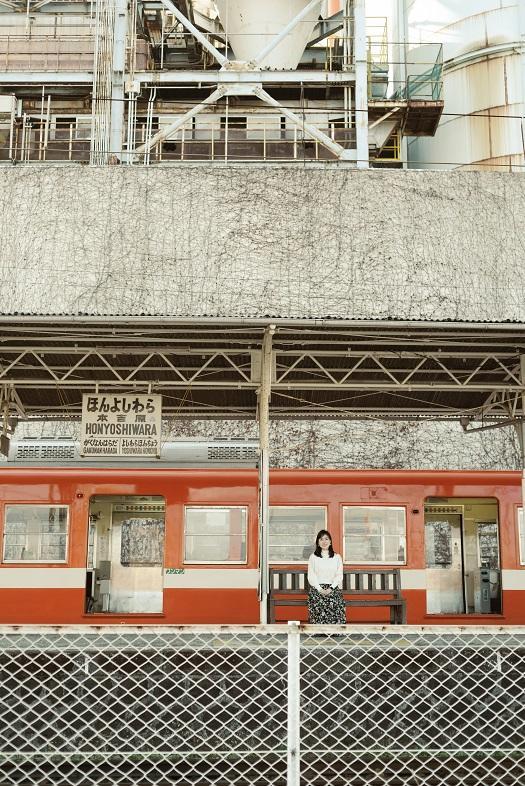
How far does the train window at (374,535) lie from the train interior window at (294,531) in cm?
48

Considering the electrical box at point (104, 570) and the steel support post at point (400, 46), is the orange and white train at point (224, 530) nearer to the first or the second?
the electrical box at point (104, 570)

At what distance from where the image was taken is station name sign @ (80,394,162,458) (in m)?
11.0

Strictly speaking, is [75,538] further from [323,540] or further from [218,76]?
[218,76]

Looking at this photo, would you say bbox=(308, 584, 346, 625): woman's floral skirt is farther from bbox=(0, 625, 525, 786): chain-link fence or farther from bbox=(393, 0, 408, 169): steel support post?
bbox=(393, 0, 408, 169): steel support post

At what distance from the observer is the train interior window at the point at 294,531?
44.1 ft

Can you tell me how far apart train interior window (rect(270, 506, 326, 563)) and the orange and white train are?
0.05ft

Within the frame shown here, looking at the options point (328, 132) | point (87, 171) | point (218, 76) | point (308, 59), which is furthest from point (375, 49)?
point (87, 171)

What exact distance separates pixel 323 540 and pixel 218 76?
1467cm

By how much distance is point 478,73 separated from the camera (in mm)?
22969

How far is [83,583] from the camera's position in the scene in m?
13.1

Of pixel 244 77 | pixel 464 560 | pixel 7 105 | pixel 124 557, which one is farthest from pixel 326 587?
pixel 7 105

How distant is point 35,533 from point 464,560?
25.7 feet

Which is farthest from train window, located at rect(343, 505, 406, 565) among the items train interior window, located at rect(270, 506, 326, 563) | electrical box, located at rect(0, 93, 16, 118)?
electrical box, located at rect(0, 93, 16, 118)

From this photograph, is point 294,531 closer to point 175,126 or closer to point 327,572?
point 327,572
